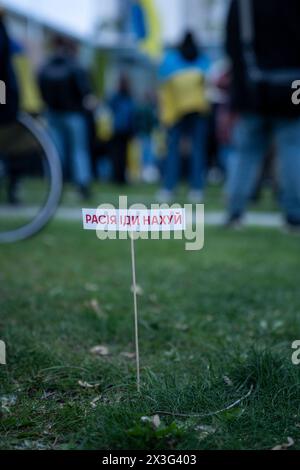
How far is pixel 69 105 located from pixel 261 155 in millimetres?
3410

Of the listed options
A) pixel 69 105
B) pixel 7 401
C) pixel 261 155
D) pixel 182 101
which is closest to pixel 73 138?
pixel 69 105

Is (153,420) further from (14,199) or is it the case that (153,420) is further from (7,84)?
(14,199)

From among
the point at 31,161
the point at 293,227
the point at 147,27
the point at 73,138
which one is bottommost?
the point at 293,227

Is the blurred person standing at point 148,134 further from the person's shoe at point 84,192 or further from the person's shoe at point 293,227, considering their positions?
the person's shoe at point 293,227

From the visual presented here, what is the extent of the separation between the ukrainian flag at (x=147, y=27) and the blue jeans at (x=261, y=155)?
619 cm

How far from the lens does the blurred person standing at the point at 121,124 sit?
1309 cm

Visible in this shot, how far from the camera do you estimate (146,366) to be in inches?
87.3

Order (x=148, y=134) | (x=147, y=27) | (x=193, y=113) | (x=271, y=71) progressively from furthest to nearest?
(x=148, y=134), (x=147, y=27), (x=193, y=113), (x=271, y=71)

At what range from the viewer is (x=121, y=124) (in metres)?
13.1

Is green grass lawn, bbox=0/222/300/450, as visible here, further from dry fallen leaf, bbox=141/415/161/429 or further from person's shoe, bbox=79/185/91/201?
person's shoe, bbox=79/185/91/201

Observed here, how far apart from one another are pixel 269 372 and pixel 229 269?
2.07 m

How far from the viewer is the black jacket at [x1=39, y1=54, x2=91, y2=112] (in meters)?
8.37
